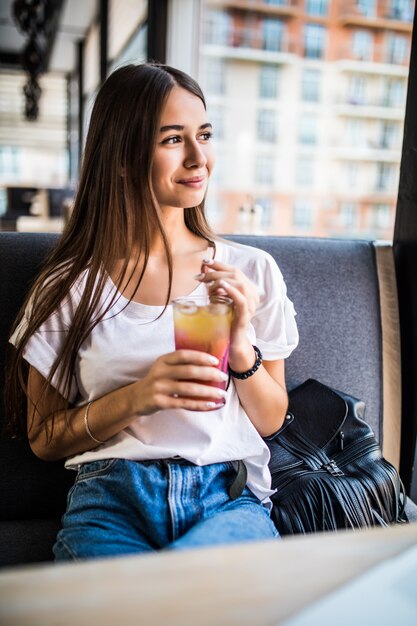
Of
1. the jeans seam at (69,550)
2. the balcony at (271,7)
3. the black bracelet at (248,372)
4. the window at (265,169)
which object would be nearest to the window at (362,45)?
the balcony at (271,7)

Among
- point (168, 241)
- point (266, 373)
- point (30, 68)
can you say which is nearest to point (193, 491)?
point (266, 373)

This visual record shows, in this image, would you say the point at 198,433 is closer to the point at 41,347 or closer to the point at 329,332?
the point at 41,347

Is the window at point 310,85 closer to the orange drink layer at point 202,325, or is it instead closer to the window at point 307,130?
the window at point 307,130

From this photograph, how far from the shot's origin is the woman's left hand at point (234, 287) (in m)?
0.98

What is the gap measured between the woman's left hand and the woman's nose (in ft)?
0.87

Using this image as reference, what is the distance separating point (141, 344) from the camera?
1.17 meters

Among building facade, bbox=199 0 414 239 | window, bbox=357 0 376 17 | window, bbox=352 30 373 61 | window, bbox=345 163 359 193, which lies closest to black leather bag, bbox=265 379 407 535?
building facade, bbox=199 0 414 239

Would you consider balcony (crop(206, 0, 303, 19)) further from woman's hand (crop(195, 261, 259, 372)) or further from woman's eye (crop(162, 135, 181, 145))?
woman's hand (crop(195, 261, 259, 372))

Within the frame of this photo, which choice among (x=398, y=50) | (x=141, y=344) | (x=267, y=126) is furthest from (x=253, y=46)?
(x=141, y=344)

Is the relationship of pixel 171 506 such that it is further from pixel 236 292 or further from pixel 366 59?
pixel 366 59

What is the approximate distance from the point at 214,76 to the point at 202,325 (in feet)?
13.7

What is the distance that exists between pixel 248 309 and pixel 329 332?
0.57 m

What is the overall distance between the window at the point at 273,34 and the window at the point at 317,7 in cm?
39

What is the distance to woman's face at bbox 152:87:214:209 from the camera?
46.7 inches
